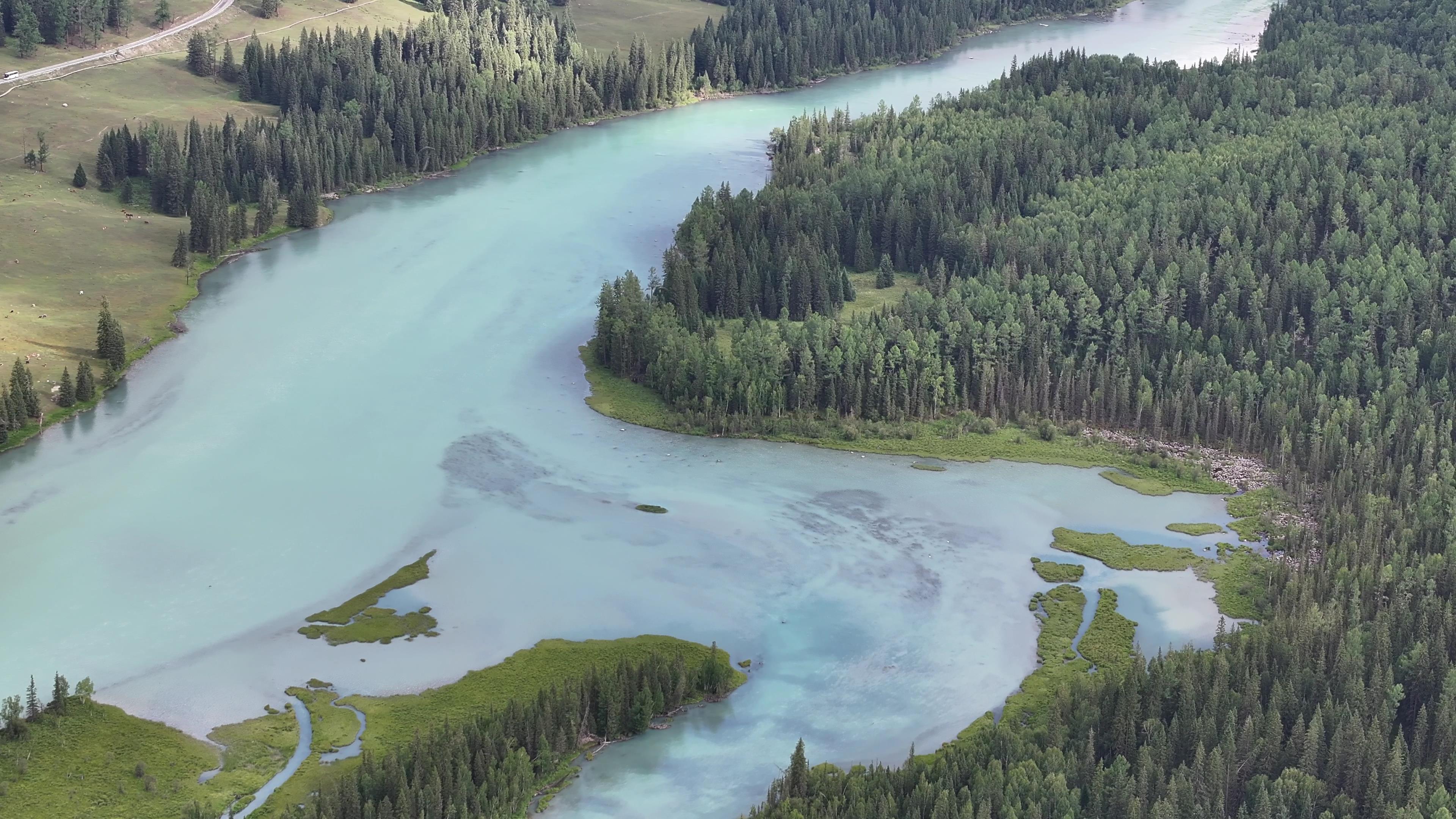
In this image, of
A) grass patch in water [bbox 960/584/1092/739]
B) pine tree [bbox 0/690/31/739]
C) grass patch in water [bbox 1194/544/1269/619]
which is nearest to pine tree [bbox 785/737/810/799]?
grass patch in water [bbox 960/584/1092/739]

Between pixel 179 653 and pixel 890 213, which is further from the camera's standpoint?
pixel 890 213

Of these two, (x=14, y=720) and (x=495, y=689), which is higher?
(x=14, y=720)

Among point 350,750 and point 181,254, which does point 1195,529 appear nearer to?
point 350,750

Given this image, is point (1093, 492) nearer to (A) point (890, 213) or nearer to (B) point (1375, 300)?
(B) point (1375, 300)

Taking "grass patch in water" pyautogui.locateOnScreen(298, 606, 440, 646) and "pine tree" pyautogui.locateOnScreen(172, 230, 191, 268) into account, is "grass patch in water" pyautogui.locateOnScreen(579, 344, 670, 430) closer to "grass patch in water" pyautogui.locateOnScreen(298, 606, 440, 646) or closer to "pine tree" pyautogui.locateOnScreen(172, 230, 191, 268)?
"grass patch in water" pyautogui.locateOnScreen(298, 606, 440, 646)

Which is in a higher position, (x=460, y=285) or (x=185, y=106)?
(x=185, y=106)

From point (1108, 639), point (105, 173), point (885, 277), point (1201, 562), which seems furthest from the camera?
point (105, 173)

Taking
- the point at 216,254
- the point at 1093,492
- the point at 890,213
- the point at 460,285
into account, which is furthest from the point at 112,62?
the point at 1093,492

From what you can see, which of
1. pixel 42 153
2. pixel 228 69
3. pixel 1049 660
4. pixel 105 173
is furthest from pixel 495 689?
pixel 228 69
